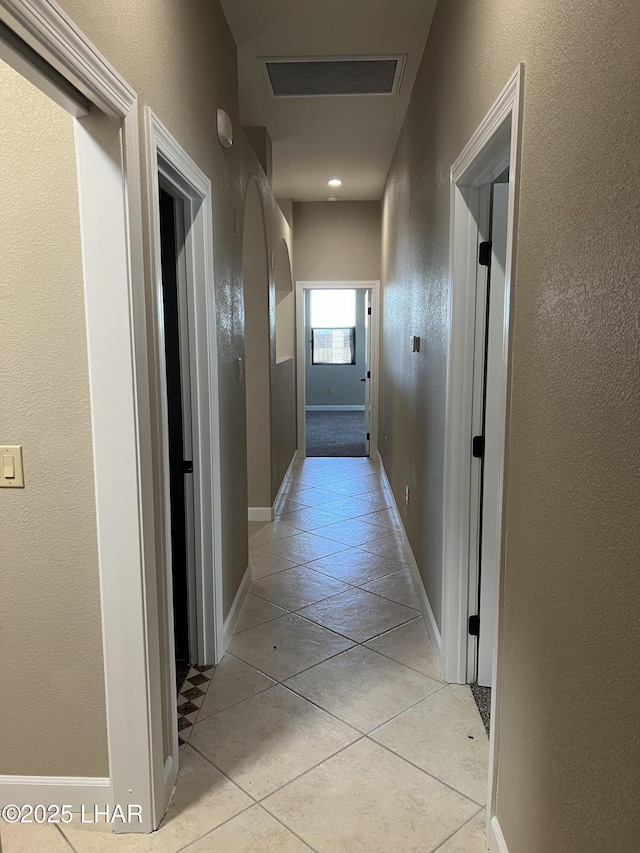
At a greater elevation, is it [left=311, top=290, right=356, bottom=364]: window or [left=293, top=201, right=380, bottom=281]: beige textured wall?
[left=293, top=201, right=380, bottom=281]: beige textured wall

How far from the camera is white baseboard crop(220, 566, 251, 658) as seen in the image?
2942mm

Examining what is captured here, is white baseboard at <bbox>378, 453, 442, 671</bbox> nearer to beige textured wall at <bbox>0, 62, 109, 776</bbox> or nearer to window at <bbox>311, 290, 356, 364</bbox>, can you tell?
beige textured wall at <bbox>0, 62, 109, 776</bbox>

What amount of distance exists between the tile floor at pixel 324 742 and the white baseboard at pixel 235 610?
0.14ft

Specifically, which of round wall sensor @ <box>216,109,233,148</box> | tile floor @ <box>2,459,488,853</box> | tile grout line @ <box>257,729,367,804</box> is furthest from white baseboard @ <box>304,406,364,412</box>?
tile grout line @ <box>257,729,367,804</box>

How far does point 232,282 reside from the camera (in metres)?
3.10

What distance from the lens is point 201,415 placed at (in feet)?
8.34

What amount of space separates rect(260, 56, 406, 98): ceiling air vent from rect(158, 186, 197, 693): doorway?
4.50 ft

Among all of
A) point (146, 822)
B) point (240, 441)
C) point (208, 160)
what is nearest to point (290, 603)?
point (240, 441)

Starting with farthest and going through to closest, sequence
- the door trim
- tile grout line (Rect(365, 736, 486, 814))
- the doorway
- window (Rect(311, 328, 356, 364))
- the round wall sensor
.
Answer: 1. window (Rect(311, 328, 356, 364))
2. the round wall sensor
3. the doorway
4. the door trim
5. tile grout line (Rect(365, 736, 486, 814))

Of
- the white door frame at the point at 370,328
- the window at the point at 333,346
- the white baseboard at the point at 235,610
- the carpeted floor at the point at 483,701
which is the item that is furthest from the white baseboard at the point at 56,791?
the window at the point at 333,346

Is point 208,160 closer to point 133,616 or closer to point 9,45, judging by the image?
point 9,45

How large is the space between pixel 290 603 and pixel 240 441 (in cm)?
93

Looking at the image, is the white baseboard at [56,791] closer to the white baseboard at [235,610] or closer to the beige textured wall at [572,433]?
the white baseboard at [235,610]

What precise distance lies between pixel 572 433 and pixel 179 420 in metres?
1.86
